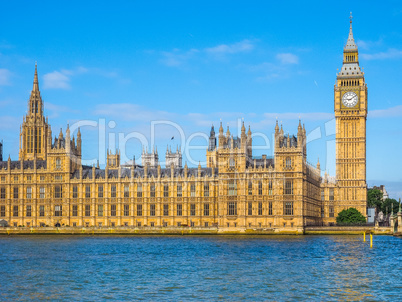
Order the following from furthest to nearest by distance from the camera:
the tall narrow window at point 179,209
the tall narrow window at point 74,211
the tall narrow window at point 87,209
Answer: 1. the tall narrow window at point 74,211
2. the tall narrow window at point 87,209
3. the tall narrow window at point 179,209

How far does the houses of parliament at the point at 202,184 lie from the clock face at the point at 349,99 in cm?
22

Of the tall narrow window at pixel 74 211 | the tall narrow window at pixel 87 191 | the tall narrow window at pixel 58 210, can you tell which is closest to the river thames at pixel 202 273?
the tall narrow window at pixel 87 191

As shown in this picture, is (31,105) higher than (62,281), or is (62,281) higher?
(31,105)

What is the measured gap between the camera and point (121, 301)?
48.8 metres

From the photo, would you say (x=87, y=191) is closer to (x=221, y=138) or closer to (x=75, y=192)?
(x=75, y=192)

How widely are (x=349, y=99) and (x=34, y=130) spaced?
69.2m

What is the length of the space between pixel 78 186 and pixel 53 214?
7.62 metres

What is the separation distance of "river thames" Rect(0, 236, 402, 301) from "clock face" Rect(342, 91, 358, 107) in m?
67.1

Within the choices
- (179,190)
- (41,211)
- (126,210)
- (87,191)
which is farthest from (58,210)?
(179,190)

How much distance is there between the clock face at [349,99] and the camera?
158000 mm

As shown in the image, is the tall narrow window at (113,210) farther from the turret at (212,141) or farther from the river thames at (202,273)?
the river thames at (202,273)

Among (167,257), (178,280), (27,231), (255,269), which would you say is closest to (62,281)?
(178,280)

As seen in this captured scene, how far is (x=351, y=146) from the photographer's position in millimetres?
157625

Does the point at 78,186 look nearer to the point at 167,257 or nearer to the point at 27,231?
the point at 27,231
